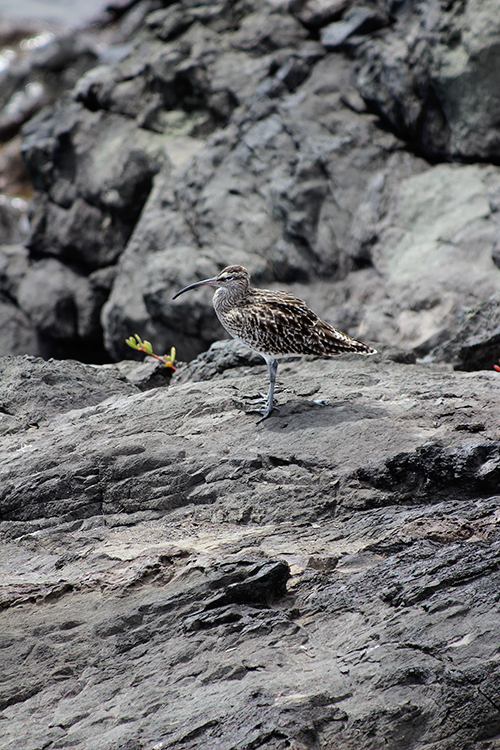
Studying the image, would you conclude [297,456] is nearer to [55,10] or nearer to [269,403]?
[269,403]

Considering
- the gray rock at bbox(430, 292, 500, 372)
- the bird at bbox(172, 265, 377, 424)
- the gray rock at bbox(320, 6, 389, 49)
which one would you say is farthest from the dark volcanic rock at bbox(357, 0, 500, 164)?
the bird at bbox(172, 265, 377, 424)

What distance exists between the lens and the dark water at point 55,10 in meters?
42.2

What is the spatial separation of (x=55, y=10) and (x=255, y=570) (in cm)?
4788

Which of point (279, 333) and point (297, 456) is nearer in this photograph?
point (297, 456)

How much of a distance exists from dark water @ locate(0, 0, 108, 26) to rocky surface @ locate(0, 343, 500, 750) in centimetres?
3949

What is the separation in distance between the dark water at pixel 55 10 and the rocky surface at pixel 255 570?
130ft

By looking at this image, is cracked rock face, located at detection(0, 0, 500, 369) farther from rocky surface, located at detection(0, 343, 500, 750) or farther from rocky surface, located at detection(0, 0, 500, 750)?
rocky surface, located at detection(0, 343, 500, 750)

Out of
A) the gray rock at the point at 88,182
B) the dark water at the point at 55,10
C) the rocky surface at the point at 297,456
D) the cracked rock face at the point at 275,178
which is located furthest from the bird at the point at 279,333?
the dark water at the point at 55,10

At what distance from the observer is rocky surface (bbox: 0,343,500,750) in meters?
4.94

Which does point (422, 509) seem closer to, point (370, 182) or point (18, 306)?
point (370, 182)

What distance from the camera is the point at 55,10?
4491cm

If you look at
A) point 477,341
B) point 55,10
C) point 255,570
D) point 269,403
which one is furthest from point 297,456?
point 55,10

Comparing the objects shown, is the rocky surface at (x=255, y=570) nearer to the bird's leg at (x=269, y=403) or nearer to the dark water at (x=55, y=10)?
the bird's leg at (x=269, y=403)

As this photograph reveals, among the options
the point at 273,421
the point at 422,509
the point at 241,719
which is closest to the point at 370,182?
the point at 273,421
